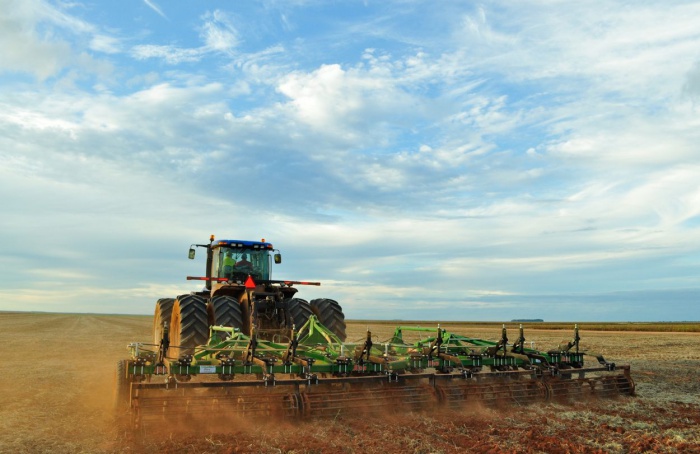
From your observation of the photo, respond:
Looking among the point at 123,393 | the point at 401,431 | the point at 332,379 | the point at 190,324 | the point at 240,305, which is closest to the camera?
the point at 401,431

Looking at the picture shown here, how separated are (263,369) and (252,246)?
251 inches

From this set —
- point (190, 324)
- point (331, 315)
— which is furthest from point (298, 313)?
point (190, 324)

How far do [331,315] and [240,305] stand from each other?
197cm

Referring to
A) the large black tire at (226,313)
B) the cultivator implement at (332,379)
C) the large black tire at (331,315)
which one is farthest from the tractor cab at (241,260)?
the cultivator implement at (332,379)

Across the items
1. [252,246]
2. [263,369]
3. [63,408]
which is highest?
[252,246]

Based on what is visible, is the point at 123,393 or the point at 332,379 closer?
the point at 332,379

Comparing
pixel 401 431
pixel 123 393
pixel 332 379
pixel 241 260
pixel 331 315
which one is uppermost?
pixel 241 260

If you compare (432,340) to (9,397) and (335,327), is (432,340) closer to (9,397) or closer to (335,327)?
(335,327)

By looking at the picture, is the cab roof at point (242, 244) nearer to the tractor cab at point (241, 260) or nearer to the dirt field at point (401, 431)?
the tractor cab at point (241, 260)

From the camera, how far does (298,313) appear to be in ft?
39.7

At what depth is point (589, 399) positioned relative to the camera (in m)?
10.7

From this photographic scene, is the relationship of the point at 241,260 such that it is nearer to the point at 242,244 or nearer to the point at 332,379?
the point at 242,244

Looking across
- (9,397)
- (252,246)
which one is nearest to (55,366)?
(9,397)

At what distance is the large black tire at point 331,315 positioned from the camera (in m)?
12.9
